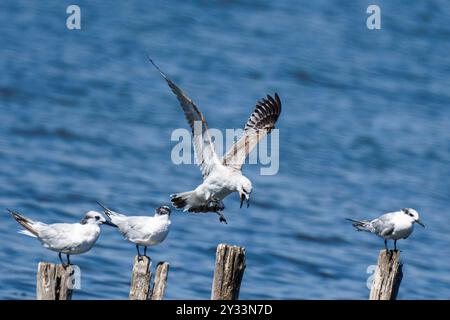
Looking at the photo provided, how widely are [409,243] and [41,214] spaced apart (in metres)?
6.81

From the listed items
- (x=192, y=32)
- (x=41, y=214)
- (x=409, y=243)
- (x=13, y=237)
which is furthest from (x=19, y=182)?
(x=192, y=32)

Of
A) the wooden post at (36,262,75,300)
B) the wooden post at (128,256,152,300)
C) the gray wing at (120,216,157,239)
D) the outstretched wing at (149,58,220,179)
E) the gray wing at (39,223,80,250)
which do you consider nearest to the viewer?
the wooden post at (36,262,75,300)

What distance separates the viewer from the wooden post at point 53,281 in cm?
870

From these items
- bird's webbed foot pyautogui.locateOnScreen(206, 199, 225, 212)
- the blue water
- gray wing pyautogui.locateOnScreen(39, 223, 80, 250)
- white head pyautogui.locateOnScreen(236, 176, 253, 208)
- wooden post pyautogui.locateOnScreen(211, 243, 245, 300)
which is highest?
the blue water

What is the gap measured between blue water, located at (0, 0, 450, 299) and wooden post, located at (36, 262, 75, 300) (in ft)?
21.4

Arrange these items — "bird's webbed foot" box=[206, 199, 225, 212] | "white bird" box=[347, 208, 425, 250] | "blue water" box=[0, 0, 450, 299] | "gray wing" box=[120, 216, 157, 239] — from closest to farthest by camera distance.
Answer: "gray wing" box=[120, 216, 157, 239] → "white bird" box=[347, 208, 425, 250] → "bird's webbed foot" box=[206, 199, 225, 212] → "blue water" box=[0, 0, 450, 299]

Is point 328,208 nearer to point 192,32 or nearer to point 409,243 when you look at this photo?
point 409,243

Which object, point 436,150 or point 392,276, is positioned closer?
point 392,276

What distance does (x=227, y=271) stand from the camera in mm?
8969

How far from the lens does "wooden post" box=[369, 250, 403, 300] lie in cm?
946

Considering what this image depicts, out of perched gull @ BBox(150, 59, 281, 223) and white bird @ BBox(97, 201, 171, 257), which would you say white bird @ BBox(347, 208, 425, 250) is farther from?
white bird @ BBox(97, 201, 171, 257)

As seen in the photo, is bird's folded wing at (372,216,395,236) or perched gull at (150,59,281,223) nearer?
bird's folded wing at (372,216,395,236)

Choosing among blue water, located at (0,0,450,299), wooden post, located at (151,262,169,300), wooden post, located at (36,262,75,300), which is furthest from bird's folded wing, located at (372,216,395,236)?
blue water, located at (0,0,450,299)

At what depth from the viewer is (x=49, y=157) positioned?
2381 cm
